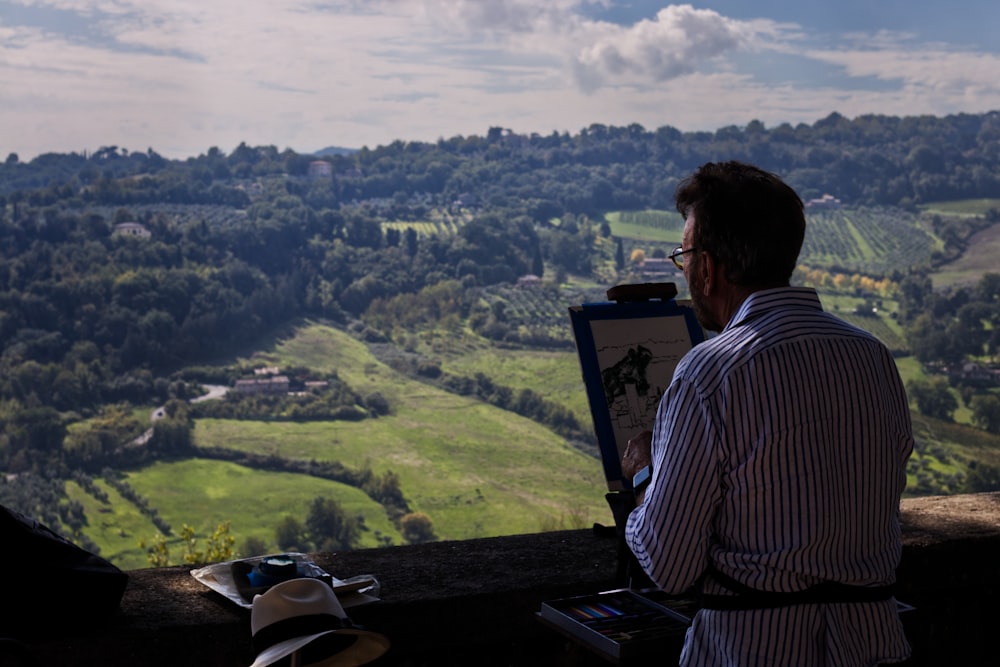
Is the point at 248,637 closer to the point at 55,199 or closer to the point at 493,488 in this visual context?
the point at 493,488

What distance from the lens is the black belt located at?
4.87 ft

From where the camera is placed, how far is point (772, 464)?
1441 mm

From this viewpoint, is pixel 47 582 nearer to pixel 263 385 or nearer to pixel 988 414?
pixel 988 414

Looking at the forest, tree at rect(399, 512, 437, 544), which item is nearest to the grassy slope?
tree at rect(399, 512, 437, 544)

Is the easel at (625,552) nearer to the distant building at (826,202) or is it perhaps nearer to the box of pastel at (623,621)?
the box of pastel at (623,621)

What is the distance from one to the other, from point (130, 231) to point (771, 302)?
48.5 metres

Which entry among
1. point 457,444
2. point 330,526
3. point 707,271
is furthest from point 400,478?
point 707,271

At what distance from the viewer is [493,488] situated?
3734 centimetres

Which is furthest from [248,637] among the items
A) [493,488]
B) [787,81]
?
[787,81]

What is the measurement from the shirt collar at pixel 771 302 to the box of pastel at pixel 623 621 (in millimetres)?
578

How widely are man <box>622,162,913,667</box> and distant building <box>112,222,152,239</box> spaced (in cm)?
4794

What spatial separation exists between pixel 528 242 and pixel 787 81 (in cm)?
2331

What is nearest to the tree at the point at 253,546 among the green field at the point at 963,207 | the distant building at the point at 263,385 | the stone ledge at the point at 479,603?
the distant building at the point at 263,385

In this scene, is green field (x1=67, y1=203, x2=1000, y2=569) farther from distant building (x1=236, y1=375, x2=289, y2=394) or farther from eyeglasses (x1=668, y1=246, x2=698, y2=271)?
eyeglasses (x1=668, y1=246, x2=698, y2=271)
